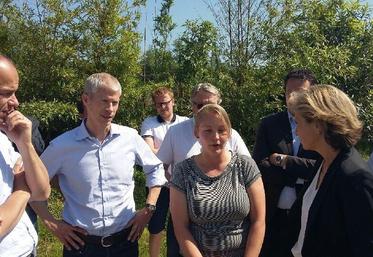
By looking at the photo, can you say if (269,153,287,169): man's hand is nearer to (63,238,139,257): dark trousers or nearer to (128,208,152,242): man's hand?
(128,208,152,242): man's hand

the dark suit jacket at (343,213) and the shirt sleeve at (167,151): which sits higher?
the shirt sleeve at (167,151)

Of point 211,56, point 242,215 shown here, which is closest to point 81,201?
point 242,215

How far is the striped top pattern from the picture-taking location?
8.97ft

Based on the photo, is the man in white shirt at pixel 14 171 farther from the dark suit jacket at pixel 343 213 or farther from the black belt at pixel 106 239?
the dark suit jacket at pixel 343 213

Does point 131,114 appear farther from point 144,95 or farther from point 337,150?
point 337,150

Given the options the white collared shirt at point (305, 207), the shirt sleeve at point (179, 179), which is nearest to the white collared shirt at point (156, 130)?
the shirt sleeve at point (179, 179)

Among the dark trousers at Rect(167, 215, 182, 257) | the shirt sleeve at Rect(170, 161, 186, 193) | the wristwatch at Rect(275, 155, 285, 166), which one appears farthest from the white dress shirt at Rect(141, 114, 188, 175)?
the shirt sleeve at Rect(170, 161, 186, 193)

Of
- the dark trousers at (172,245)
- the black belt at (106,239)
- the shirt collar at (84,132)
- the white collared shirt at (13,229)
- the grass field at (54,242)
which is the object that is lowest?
the grass field at (54,242)

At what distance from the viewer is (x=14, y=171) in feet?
7.07

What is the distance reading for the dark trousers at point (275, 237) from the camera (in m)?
3.24

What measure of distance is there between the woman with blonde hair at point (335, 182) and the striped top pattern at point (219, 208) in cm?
40

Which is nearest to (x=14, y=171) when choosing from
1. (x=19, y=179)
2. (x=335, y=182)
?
(x=19, y=179)

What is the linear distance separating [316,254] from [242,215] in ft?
1.80

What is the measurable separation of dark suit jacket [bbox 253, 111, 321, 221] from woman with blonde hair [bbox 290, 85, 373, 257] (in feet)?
2.62
